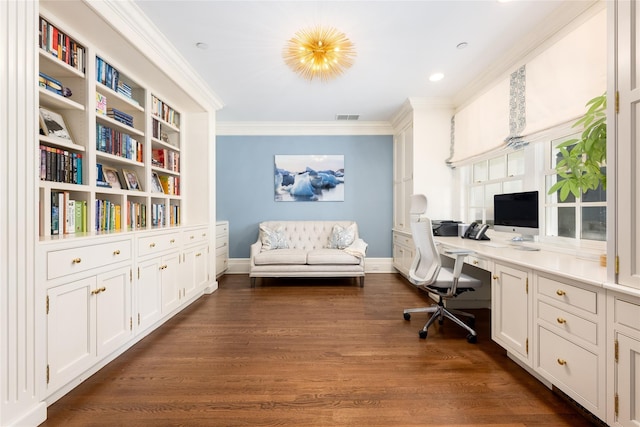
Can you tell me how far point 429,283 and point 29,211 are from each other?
2625 millimetres

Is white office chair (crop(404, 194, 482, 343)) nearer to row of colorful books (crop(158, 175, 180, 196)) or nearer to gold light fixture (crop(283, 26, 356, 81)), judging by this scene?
gold light fixture (crop(283, 26, 356, 81))

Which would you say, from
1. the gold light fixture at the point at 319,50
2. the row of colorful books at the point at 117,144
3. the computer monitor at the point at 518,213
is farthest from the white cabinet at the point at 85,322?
the computer monitor at the point at 518,213

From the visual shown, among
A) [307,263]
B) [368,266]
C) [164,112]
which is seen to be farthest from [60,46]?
[368,266]

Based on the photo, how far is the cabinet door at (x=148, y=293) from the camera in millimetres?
2307

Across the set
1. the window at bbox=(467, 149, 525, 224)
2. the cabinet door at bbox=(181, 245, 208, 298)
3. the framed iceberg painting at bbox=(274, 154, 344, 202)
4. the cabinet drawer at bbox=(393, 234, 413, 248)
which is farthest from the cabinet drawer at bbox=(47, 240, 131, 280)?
the window at bbox=(467, 149, 525, 224)

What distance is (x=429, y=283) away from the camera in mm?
2459

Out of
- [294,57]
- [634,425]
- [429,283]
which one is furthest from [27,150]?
[634,425]

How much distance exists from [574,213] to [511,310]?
3.66ft

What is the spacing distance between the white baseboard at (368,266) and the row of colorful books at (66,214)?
9.56 ft

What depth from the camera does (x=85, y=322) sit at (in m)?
1.77

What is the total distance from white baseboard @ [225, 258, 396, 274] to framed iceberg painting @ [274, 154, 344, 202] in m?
1.19

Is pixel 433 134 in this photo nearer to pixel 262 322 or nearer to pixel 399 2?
pixel 399 2

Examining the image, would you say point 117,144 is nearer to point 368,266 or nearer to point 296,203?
point 296,203

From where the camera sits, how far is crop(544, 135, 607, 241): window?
7.09ft
